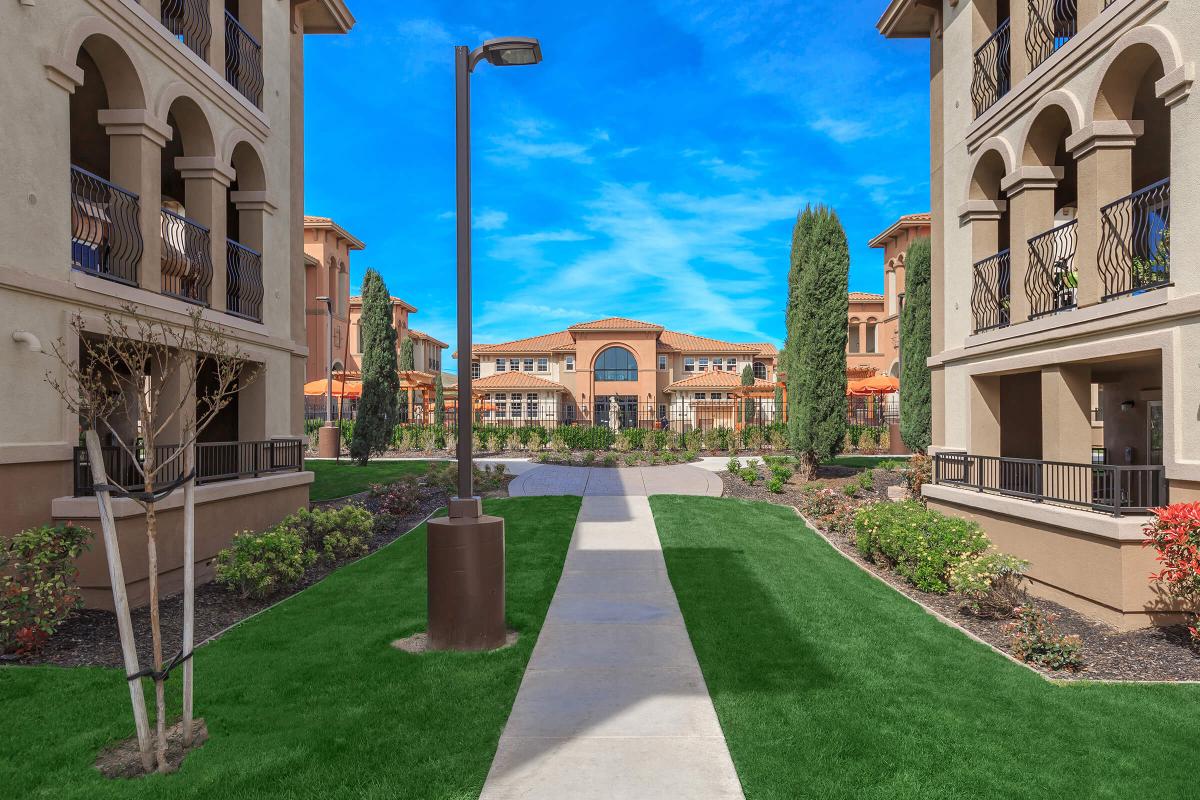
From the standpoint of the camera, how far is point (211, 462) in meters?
9.92

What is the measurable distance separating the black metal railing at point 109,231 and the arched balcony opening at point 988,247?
43.4 ft

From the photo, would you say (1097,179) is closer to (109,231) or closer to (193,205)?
(109,231)

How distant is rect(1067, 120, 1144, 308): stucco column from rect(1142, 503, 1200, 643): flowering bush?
128 inches

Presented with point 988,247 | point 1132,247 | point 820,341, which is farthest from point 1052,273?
point 820,341

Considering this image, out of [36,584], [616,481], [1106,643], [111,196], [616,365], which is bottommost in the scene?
[1106,643]

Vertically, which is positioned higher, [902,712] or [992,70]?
[992,70]

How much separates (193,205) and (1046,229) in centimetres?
1362

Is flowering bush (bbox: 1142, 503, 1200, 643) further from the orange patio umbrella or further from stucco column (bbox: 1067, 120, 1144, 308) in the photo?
the orange patio umbrella

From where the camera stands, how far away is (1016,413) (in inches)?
473

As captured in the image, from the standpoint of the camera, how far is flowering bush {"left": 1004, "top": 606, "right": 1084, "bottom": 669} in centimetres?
620

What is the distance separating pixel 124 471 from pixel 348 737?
19.7ft

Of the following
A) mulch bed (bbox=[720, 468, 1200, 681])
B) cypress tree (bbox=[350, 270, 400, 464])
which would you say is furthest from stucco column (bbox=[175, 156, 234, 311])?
mulch bed (bbox=[720, 468, 1200, 681])

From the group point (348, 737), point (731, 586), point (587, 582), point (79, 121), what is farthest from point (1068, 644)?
point (79, 121)

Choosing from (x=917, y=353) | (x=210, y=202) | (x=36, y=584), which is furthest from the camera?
(x=917, y=353)
